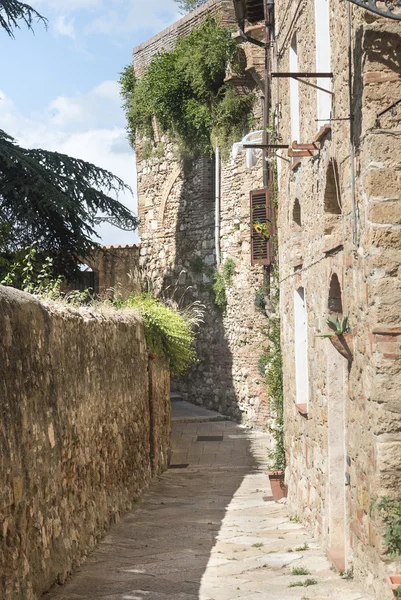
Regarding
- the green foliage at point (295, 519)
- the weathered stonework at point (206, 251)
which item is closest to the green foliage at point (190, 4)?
the weathered stonework at point (206, 251)

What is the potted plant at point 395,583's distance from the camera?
17.3ft

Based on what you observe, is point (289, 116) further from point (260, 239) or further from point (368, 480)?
point (260, 239)

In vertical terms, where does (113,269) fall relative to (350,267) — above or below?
above

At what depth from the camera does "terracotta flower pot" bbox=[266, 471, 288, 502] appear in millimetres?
11242

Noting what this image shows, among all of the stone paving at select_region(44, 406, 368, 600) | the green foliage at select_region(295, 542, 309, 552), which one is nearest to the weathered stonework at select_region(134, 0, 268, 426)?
the stone paving at select_region(44, 406, 368, 600)

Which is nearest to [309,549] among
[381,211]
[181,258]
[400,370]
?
[400,370]

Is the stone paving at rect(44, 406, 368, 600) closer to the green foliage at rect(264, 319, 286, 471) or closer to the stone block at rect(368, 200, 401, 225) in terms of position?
the green foliage at rect(264, 319, 286, 471)

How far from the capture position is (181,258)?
70.9ft

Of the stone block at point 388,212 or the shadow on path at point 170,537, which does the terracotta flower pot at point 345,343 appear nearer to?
the stone block at point 388,212

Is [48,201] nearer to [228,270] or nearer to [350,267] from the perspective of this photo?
[228,270]

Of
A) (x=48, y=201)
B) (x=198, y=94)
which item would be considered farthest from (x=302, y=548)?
(x=198, y=94)

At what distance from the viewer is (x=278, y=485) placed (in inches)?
449

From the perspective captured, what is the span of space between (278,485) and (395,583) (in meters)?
6.07

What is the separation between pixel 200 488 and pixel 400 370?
23.2 ft
